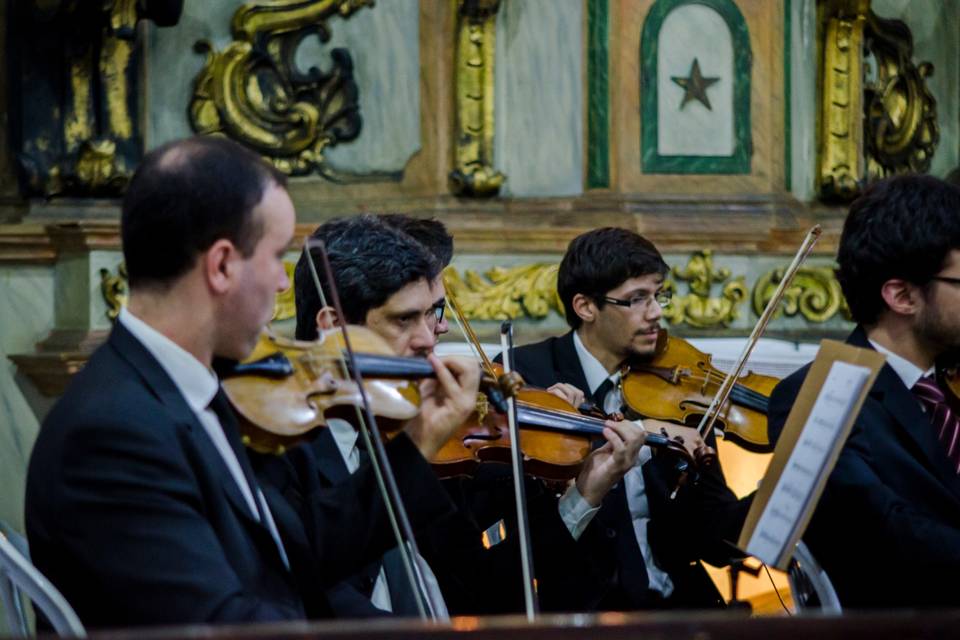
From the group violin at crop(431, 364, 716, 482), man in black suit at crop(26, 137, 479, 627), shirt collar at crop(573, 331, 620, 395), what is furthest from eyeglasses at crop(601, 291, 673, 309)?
man in black suit at crop(26, 137, 479, 627)

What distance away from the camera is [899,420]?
123 inches

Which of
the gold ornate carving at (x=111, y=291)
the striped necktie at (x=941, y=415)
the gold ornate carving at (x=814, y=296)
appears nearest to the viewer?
the striped necktie at (x=941, y=415)

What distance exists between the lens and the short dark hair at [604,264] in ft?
14.4

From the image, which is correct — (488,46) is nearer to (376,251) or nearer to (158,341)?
(376,251)

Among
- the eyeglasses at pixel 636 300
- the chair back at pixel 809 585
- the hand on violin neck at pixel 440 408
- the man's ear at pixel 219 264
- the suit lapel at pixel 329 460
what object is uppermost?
the man's ear at pixel 219 264

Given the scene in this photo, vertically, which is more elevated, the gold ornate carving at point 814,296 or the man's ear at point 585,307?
the man's ear at point 585,307

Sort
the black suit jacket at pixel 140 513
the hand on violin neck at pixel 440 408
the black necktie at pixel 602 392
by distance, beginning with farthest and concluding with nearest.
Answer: the black necktie at pixel 602 392 < the hand on violin neck at pixel 440 408 < the black suit jacket at pixel 140 513

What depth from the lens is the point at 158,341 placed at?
7.76ft

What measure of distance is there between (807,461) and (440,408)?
2.10 ft

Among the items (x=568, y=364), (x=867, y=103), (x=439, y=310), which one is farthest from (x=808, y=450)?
Answer: (x=867, y=103)

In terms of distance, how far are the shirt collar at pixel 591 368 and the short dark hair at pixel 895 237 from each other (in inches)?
39.8

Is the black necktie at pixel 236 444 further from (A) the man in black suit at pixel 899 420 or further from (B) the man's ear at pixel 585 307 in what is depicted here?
(B) the man's ear at pixel 585 307

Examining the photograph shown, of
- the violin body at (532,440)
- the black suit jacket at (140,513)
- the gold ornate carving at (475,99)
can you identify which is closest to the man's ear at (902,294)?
the violin body at (532,440)

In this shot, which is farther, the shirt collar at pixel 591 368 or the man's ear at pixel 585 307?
the man's ear at pixel 585 307
